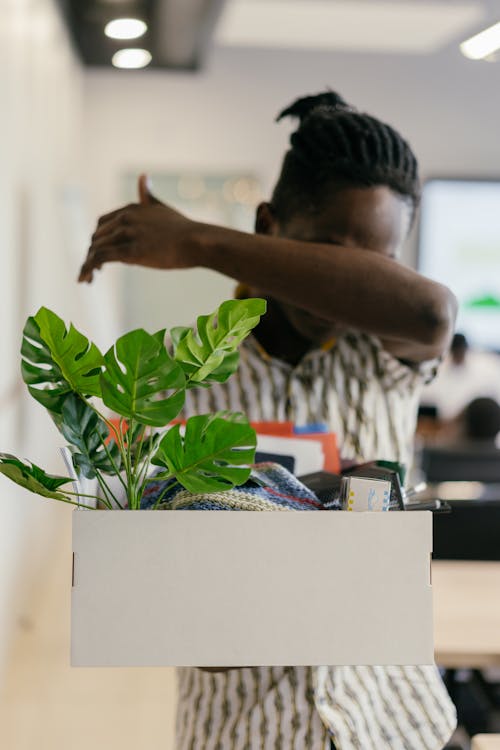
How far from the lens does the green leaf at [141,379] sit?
0.62 m

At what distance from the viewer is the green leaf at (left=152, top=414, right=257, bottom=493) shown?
642 mm

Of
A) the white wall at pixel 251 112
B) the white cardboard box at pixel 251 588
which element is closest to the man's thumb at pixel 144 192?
the white cardboard box at pixel 251 588

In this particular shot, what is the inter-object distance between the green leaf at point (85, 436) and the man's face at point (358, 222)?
0.36 meters

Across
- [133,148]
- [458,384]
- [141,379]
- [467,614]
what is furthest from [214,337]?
[133,148]

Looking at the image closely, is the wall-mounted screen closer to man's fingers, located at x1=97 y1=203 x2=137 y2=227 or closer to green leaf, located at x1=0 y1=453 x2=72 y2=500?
man's fingers, located at x1=97 y1=203 x2=137 y2=227

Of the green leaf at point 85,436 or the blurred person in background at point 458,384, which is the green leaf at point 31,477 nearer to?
the green leaf at point 85,436

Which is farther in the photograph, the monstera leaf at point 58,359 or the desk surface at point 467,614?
the desk surface at point 467,614

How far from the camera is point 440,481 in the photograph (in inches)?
130

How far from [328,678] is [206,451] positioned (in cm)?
42

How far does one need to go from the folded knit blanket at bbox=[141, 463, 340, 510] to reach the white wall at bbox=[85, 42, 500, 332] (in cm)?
596

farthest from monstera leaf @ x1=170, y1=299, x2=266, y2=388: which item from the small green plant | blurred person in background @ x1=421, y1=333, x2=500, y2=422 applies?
blurred person in background @ x1=421, y1=333, x2=500, y2=422

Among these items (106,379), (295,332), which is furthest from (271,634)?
(295,332)

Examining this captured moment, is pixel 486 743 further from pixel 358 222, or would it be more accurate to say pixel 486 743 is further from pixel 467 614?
pixel 467 614

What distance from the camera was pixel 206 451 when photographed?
25.5 inches
